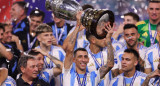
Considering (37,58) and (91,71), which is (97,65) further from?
(37,58)

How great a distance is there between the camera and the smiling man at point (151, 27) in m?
5.16

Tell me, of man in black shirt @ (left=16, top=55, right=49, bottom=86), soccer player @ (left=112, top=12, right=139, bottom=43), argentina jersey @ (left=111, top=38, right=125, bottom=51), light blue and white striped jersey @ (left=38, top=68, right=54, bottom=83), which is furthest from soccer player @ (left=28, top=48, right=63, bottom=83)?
soccer player @ (left=112, top=12, right=139, bottom=43)

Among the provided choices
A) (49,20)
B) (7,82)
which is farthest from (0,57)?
(49,20)

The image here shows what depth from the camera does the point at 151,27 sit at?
5.22 m

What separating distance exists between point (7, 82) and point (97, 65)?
1037mm

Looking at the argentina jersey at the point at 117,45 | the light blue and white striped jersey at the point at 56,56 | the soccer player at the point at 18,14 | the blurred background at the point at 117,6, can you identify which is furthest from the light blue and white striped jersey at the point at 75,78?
the blurred background at the point at 117,6

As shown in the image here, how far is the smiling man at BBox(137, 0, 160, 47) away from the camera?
16.9 ft

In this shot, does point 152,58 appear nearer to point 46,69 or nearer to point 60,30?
point 46,69

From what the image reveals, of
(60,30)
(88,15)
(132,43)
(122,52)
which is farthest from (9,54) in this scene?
(88,15)

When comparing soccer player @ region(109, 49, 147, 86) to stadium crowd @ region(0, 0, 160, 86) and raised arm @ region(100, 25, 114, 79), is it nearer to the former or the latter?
stadium crowd @ region(0, 0, 160, 86)

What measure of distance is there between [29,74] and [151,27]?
5.75 ft

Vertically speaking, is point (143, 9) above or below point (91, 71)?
above

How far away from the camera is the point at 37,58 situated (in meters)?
4.52

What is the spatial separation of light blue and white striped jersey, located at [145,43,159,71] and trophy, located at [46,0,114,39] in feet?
4.85
